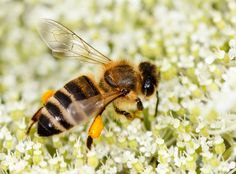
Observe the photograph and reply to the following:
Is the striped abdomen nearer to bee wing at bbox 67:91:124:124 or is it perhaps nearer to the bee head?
bee wing at bbox 67:91:124:124

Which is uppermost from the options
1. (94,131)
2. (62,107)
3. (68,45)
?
(68,45)

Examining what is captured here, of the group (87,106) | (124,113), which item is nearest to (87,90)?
(87,106)

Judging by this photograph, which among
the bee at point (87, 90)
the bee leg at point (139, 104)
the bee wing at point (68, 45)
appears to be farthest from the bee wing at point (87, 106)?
the bee wing at point (68, 45)

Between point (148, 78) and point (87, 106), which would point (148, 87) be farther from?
point (87, 106)

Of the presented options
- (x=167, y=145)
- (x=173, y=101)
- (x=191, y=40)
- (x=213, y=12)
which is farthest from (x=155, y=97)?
(x=213, y=12)

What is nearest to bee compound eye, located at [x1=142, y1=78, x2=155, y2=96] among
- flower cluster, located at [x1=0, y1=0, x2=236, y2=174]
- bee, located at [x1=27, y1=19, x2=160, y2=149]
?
bee, located at [x1=27, y1=19, x2=160, y2=149]

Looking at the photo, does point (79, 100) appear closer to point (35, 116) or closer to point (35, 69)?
point (35, 116)

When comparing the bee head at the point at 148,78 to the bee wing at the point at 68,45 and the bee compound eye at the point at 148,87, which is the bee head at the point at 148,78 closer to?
the bee compound eye at the point at 148,87
